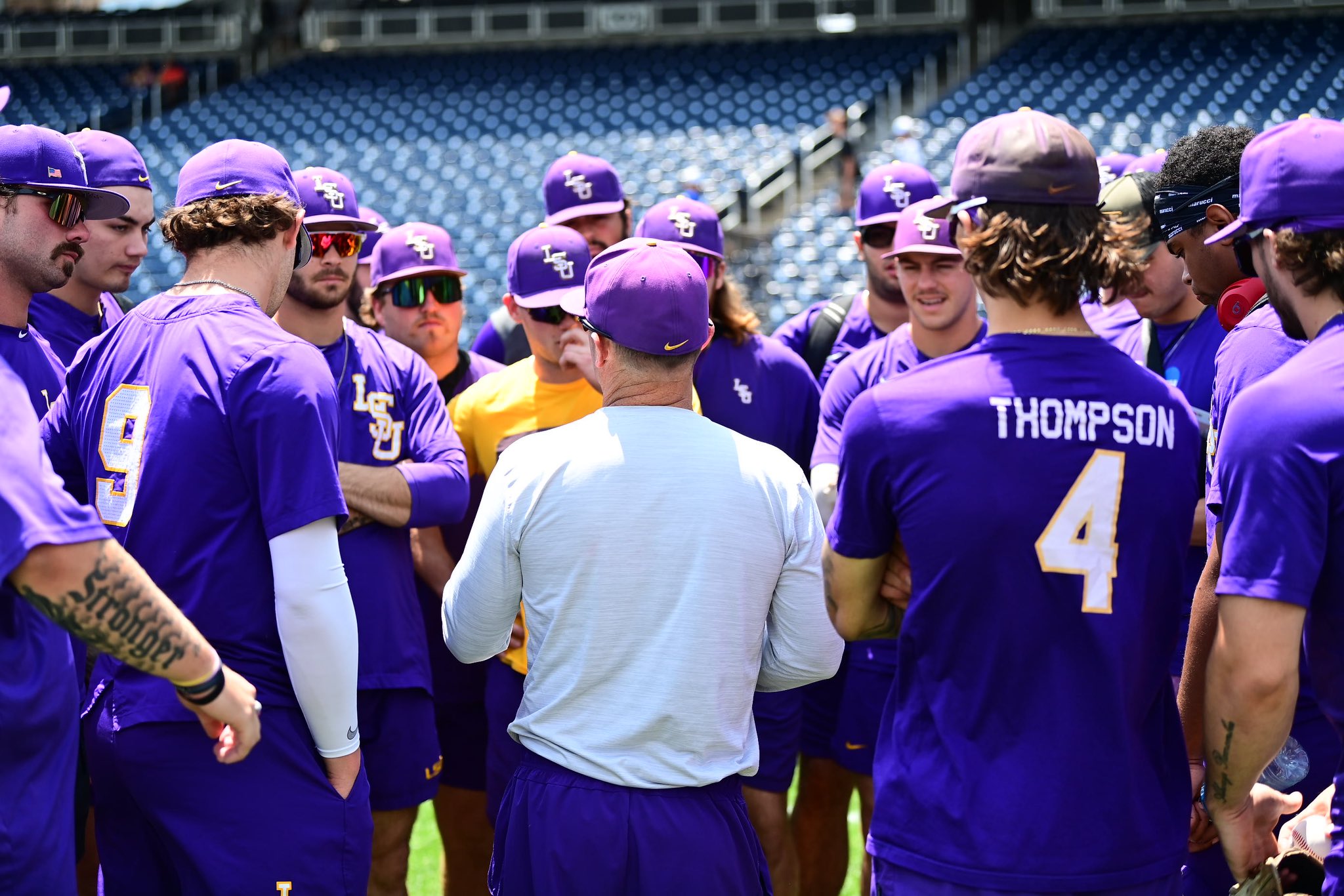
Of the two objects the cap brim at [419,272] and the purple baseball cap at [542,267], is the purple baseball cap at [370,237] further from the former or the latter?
the purple baseball cap at [542,267]

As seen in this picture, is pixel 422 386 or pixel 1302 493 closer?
pixel 1302 493

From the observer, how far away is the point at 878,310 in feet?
16.3

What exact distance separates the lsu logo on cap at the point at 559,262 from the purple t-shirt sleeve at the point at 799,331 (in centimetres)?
136

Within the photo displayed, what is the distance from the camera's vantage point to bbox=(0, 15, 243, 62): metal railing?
24.3 m

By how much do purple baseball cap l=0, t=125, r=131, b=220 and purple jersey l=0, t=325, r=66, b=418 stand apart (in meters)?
0.38

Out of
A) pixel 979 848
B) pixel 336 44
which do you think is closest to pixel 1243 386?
pixel 979 848

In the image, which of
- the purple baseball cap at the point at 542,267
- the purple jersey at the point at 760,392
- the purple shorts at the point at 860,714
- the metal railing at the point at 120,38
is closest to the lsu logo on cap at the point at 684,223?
the purple jersey at the point at 760,392

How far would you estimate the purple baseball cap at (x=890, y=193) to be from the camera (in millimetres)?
4953

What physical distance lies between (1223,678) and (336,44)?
24.6 meters

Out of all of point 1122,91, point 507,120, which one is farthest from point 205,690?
point 507,120

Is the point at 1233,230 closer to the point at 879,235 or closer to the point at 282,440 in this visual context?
the point at 282,440

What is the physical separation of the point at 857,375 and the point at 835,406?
0.17m

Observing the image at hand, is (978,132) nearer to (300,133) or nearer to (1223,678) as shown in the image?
(1223,678)

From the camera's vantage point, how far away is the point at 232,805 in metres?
2.63
